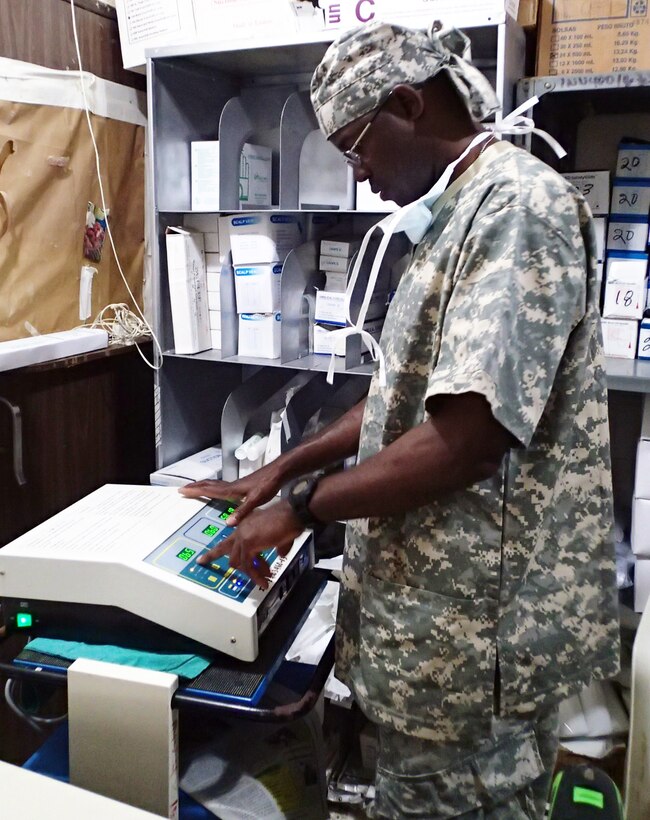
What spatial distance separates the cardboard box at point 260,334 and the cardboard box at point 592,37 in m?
0.80

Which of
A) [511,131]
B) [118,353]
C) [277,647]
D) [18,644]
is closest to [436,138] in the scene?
[511,131]

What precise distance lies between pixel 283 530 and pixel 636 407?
131 cm

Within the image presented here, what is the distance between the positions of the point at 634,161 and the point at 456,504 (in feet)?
3.43

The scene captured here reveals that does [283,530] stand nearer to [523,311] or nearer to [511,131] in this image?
[523,311]

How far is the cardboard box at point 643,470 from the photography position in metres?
1.50

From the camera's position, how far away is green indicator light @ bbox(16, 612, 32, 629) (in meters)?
1.07

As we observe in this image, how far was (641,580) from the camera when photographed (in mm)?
1523

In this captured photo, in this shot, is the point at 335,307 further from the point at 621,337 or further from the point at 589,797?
the point at 589,797

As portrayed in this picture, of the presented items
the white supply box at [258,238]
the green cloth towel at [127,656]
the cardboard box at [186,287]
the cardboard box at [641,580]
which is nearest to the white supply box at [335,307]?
the white supply box at [258,238]

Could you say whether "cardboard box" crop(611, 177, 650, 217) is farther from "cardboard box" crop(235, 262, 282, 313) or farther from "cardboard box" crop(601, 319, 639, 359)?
"cardboard box" crop(235, 262, 282, 313)

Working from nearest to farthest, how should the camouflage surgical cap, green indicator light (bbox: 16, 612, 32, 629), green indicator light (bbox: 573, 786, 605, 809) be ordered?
the camouflage surgical cap < green indicator light (bbox: 16, 612, 32, 629) < green indicator light (bbox: 573, 786, 605, 809)

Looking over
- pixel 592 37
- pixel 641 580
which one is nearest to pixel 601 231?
pixel 592 37

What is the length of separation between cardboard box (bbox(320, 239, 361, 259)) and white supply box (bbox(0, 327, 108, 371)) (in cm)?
60

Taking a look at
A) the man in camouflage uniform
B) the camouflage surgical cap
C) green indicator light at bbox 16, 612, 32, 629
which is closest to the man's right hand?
the man in camouflage uniform
